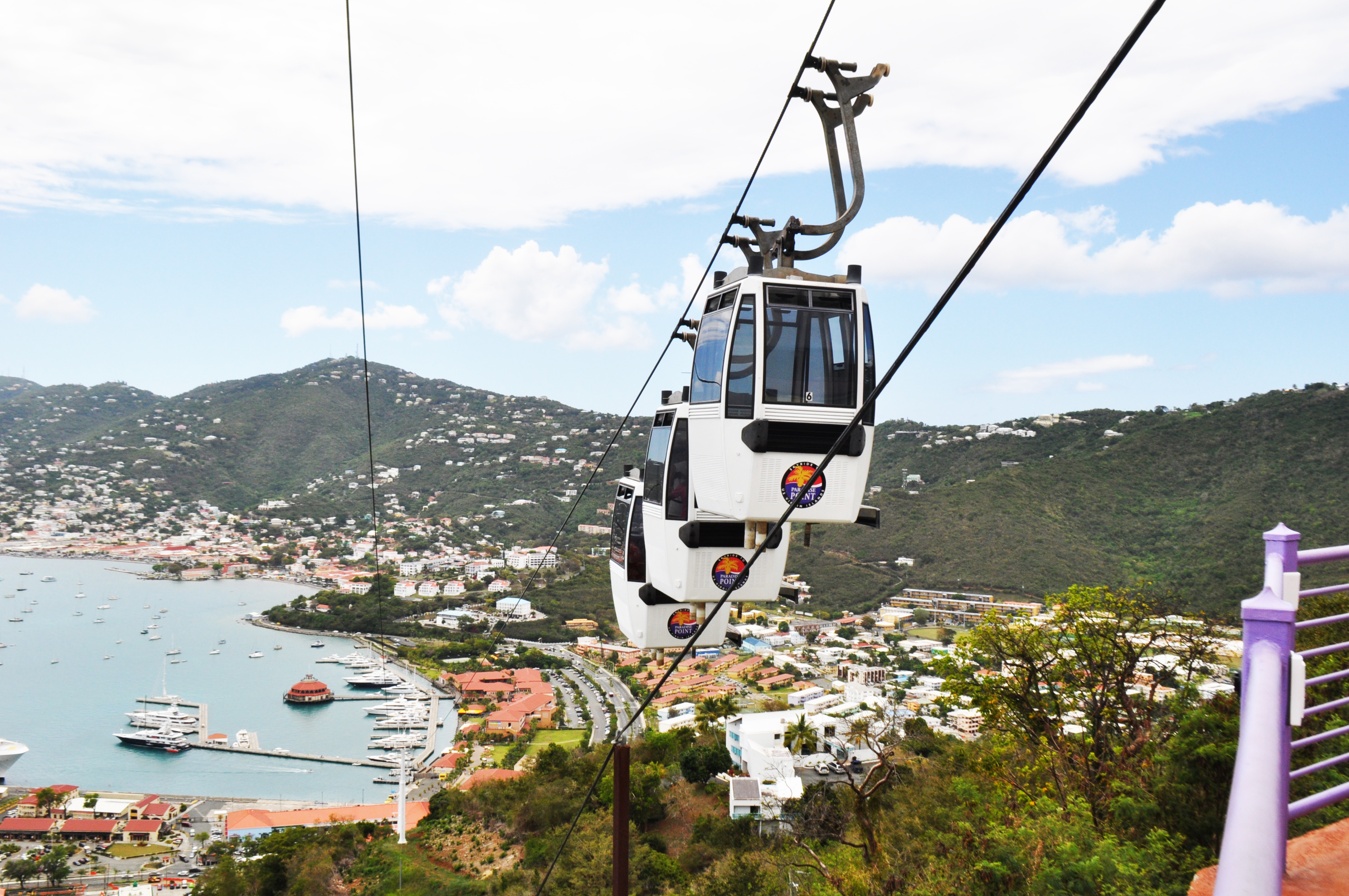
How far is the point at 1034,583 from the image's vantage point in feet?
107

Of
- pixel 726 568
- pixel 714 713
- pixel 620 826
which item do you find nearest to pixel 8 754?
pixel 714 713

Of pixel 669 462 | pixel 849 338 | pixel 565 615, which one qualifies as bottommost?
pixel 565 615

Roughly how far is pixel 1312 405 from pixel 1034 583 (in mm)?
13625

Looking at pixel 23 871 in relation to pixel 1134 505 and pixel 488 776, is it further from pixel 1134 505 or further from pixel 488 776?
pixel 1134 505

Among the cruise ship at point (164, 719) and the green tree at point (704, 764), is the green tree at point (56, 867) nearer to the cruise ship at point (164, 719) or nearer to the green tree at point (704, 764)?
the cruise ship at point (164, 719)

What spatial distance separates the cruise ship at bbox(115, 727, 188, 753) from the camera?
36.7 meters

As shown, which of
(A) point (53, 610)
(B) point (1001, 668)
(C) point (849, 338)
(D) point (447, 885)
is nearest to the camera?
(C) point (849, 338)

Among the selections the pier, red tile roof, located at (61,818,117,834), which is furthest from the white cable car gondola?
the pier

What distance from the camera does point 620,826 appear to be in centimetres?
450

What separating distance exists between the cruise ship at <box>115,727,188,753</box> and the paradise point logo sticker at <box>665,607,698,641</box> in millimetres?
40249

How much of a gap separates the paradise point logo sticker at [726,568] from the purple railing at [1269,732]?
4225mm

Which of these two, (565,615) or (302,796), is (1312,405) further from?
(302,796)

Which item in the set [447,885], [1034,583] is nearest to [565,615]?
[1034,583]

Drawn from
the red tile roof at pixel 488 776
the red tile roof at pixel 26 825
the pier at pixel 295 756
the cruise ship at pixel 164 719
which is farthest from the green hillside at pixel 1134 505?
the cruise ship at pixel 164 719
